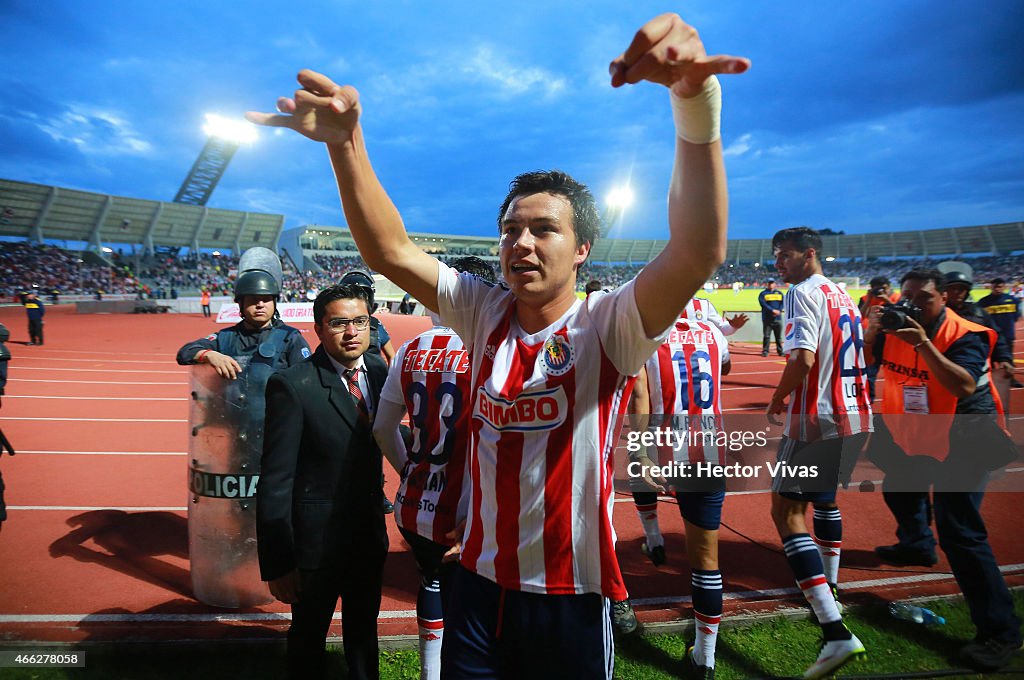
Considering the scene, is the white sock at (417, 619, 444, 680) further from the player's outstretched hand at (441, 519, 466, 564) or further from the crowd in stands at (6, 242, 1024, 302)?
the crowd in stands at (6, 242, 1024, 302)

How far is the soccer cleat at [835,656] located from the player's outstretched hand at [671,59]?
3252 mm

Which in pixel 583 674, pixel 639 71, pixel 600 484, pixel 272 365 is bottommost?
pixel 583 674

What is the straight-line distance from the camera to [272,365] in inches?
145

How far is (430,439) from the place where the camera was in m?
2.65

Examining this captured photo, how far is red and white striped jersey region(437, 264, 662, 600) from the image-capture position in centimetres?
158

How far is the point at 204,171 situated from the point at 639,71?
72.5m

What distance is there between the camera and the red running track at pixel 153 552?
3494 millimetres

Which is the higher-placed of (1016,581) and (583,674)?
(583,674)

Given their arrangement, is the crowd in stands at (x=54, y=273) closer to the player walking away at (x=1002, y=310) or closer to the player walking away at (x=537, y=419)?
the player walking away at (x=537, y=419)

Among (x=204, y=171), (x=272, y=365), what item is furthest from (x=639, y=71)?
(x=204, y=171)

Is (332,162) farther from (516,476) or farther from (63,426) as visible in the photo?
(63,426)

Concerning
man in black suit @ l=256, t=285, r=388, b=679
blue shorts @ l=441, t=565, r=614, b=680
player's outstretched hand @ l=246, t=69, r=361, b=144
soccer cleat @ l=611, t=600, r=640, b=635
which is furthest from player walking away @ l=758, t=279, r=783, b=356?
player's outstretched hand @ l=246, t=69, r=361, b=144

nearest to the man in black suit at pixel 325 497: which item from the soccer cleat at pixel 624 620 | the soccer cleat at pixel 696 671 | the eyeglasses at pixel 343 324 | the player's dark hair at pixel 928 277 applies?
the eyeglasses at pixel 343 324

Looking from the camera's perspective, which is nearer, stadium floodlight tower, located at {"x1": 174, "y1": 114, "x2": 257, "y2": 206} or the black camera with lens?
the black camera with lens
